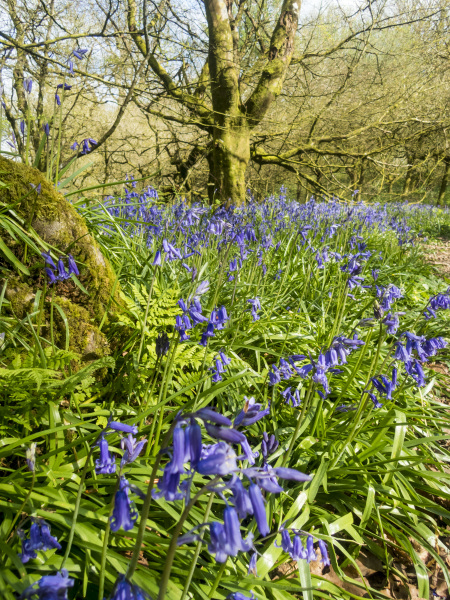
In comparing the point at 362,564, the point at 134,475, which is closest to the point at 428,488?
the point at 362,564

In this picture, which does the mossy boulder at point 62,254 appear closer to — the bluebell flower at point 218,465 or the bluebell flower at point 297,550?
the bluebell flower at point 297,550

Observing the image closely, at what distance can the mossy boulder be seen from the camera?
2152mm

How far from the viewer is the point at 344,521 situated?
5.97ft

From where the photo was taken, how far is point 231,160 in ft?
27.9

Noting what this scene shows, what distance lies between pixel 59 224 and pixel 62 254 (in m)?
0.31

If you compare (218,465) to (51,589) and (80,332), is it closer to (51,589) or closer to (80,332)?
(51,589)

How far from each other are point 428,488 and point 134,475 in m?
1.58

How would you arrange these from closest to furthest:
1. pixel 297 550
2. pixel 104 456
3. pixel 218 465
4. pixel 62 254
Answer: pixel 218 465
pixel 104 456
pixel 297 550
pixel 62 254

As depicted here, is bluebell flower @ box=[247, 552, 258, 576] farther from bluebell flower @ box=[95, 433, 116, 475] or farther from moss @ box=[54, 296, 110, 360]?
moss @ box=[54, 296, 110, 360]

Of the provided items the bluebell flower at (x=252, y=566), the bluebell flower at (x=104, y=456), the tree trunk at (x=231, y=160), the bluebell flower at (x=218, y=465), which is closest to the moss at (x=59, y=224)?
the bluebell flower at (x=104, y=456)

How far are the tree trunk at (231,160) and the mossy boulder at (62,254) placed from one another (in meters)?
6.34

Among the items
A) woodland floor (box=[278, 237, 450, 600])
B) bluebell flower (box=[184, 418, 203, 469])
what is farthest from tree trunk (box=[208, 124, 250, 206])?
bluebell flower (box=[184, 418, 203, 469])

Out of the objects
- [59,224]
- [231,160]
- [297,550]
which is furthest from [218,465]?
[231,160]

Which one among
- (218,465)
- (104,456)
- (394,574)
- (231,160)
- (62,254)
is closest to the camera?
(218,465)
